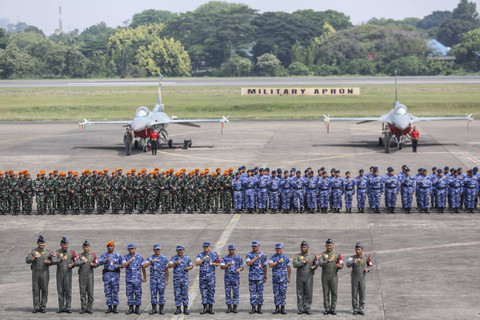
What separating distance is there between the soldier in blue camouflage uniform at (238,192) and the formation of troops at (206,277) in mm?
9724

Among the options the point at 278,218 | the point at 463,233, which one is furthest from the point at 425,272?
the point at 278,218

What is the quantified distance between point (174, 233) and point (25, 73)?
92.7m

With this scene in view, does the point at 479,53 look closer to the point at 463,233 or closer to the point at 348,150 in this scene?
the point at 348,150

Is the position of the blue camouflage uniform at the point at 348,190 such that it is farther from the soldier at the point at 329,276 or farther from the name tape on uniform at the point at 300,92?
the name tape on uniform at the point at 300,92

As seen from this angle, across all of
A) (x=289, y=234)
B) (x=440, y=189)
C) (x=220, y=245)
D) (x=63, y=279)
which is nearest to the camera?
(x=63, y=279)

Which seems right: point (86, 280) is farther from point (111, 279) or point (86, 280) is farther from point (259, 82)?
point (259, 82)

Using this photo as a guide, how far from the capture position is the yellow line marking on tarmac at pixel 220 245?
50.3 ft

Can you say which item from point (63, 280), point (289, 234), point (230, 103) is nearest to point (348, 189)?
point (289, 234)

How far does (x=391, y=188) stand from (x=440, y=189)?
5.78 feet

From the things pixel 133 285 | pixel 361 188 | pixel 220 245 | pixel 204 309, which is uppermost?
pixel 361 188

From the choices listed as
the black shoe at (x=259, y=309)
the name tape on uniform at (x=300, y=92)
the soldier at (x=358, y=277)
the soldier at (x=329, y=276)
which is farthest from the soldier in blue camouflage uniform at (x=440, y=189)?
the name tape on uniform at (x=300, y=92)

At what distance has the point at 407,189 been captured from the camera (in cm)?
2434

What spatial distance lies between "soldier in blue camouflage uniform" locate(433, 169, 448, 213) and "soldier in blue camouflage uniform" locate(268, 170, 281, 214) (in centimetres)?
556

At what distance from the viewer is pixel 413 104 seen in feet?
225
